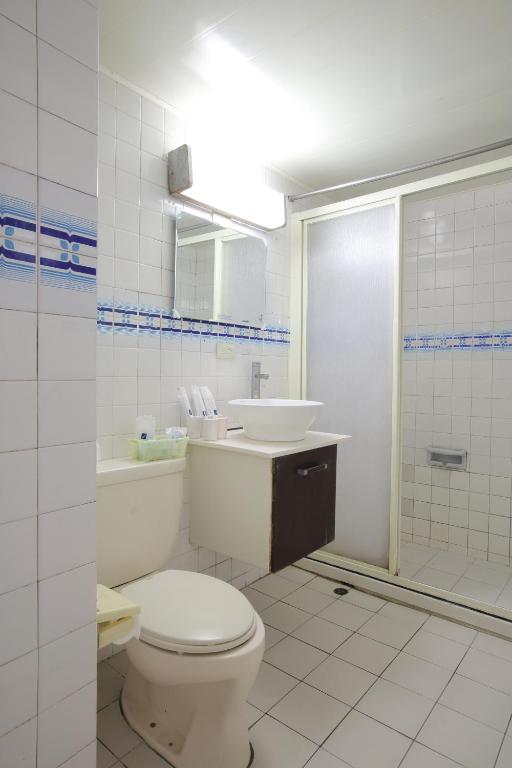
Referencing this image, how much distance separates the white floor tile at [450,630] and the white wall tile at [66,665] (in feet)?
5.03

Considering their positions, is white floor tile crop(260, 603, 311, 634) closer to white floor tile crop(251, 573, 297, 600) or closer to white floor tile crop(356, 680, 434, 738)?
white floor tile crop(251, 573, 297, 600)

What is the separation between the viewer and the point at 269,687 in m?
1.57

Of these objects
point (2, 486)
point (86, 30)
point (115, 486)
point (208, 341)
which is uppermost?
point (86, 30)

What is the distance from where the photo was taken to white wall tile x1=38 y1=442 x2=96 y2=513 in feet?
2.81

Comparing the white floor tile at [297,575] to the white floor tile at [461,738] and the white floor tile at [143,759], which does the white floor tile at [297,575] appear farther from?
the white floor tile at [143,759]

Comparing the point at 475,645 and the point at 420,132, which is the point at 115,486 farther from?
the point at 420,132

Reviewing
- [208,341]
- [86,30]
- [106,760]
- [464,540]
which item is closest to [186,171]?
[208,341]

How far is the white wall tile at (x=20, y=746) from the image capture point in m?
0.81

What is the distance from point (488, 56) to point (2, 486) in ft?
6.64

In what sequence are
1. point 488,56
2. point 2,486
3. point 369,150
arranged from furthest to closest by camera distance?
point 369,150 < point 488,56 < point 2,486

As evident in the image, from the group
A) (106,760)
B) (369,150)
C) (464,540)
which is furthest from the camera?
(464,540)

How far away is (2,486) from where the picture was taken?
80cm

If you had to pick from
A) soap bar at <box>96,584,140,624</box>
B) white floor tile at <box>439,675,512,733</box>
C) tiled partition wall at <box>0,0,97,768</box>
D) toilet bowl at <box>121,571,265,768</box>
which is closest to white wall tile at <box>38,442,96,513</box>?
tiled partition wall at <box>0,0,97,768</box>

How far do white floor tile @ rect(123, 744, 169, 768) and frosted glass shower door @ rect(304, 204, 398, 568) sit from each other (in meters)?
1.33
